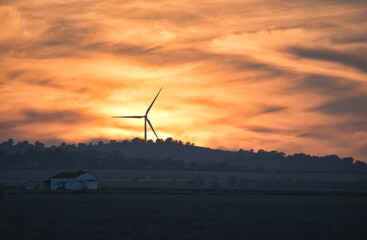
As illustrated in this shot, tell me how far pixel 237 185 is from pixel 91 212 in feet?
396

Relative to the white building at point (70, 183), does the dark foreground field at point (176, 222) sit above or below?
below

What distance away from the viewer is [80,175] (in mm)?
119312

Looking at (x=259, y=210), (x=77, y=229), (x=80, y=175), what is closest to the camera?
(x=77, y=229)

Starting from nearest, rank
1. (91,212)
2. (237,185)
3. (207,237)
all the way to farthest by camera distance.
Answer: (207,237), (91,212), (237,185)

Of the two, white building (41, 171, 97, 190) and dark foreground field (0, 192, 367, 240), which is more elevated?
white building (41, 171, 97, 190)

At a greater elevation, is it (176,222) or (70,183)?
(70,183)

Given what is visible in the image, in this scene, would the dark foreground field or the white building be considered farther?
the white building

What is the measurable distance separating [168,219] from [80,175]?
75.9 metres

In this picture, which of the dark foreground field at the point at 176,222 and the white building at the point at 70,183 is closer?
the dark foreground field at the point at 176,222

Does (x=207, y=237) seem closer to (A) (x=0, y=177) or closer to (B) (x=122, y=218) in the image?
(B) (x=122, y=218)

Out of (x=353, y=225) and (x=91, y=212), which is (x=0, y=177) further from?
(x=353, y=225)

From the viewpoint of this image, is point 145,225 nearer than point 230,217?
Yes

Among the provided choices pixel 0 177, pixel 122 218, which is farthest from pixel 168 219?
pixel 0 177

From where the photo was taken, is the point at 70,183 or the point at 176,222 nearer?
the point at 176,222
